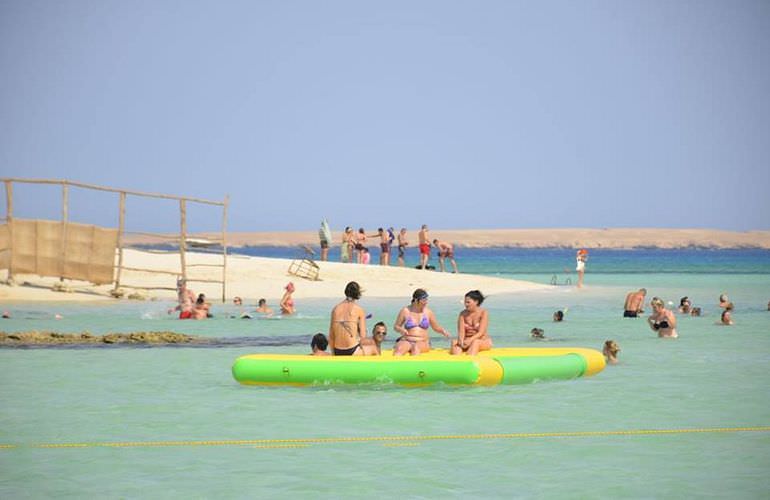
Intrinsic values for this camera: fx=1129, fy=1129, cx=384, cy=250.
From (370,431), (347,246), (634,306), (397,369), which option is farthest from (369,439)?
(347,246)

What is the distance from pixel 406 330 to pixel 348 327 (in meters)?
0.89

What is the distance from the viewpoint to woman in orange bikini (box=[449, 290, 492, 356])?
1506 centimetres

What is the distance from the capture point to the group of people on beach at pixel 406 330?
14816 mm

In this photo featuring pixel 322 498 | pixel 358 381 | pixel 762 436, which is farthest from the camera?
pixel 358 381

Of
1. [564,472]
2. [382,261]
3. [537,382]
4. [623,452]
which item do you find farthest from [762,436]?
[382,261]

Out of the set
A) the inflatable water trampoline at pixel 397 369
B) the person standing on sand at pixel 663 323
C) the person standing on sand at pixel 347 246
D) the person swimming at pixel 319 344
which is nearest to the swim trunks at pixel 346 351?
the person swimming at pixel 319 344

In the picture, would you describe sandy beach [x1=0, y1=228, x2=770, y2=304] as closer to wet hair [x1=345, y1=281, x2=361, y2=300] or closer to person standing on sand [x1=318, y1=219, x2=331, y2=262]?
person standing on sand [x1=318, y1=219, x2=331, y2=262]

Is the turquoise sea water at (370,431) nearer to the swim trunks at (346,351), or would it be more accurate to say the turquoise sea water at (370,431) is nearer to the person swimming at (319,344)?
the swim trunks at (346,351)

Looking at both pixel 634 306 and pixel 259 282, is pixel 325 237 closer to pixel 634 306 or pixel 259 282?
pixel 259 282

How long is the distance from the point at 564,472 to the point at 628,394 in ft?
15.7

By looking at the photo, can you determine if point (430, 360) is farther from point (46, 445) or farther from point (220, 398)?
point (46, 445)

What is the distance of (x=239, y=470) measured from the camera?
10.2 meters

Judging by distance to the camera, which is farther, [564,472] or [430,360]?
[430,360]

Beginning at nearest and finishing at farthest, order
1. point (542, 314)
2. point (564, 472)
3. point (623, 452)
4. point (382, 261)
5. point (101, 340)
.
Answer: point (564, 472) → point (623, 452) → point (101, 340) → point (542, 314) → point (382, 261)
